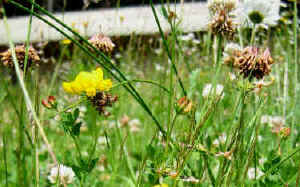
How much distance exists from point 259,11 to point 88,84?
0.33m

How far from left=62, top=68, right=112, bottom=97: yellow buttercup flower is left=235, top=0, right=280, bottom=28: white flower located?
0.28 meters

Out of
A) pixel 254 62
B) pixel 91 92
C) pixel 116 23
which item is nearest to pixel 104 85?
pixel 91 92

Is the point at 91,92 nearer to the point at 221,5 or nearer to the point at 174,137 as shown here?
the point at 174,137

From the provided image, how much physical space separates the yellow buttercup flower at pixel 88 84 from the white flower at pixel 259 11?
28cm

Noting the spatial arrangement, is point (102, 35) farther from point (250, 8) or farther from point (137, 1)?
point (137, 1)

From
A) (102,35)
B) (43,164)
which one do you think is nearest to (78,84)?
(102,35)

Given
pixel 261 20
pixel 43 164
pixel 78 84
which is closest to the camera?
pixel 78 84

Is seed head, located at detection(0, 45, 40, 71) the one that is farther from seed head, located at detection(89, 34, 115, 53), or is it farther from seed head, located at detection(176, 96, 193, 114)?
seed head, located at detection(176, 96, 193, 114)

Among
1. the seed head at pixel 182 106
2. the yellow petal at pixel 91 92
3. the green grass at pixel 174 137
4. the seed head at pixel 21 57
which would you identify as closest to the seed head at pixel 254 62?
the green grass at pixel 174 137

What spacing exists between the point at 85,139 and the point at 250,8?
3.96 feet

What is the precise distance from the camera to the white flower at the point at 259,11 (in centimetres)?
58

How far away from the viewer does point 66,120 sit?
0.55 meters

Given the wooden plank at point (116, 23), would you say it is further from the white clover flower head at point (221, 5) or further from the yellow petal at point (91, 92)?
the yellow petal at point (91, 92)

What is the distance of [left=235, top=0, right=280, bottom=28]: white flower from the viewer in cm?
58
